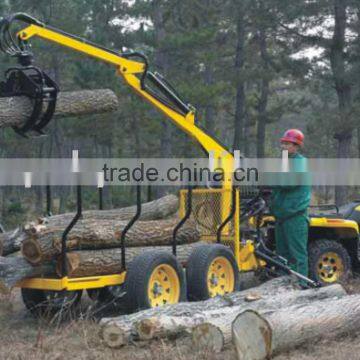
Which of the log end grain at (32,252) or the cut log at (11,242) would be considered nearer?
the log end grain at (32,252)

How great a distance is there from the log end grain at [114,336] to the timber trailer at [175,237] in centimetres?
127

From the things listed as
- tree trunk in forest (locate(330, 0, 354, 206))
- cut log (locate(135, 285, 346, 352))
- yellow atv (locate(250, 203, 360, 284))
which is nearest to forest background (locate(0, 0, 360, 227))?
tree trunk in forest (locate(330, 0, 354, 206))

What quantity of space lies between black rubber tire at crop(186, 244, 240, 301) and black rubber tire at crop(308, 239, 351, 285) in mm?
2274

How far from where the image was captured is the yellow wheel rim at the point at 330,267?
11.4 metres

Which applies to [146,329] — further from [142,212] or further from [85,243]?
[142,212]

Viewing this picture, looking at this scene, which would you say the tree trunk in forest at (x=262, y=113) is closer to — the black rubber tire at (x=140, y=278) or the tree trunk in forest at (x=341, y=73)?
the tree trunk in forest at (x=341, y=73)

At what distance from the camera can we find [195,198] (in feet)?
34.9

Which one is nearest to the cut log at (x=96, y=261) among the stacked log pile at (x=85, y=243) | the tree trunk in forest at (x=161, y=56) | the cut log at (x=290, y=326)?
the stacked log pile at (x=85, y=243)

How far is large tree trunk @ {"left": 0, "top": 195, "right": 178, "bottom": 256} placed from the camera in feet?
28.9

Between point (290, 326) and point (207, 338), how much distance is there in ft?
2.56

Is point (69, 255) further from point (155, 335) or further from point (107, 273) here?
point (155, 335)

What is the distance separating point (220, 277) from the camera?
9688 mm

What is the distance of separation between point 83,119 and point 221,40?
8.56 meters

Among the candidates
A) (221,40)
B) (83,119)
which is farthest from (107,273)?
(221,40)
